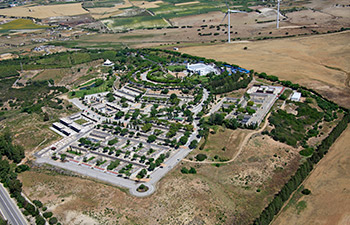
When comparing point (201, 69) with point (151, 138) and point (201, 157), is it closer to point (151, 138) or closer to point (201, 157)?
point (151, 138)

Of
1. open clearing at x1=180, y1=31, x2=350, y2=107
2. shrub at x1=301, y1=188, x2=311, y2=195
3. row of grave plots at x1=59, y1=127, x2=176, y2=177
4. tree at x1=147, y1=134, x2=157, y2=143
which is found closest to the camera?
shrub at x1=301, y1=188, x2=311, y2=195

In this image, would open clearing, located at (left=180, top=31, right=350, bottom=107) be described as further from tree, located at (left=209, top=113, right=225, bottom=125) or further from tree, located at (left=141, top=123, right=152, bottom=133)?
tree, located at (left=141, top=123, right=152, bottom=133)

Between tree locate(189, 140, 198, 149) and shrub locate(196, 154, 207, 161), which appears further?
tree locate(189, 140, 198, 149)

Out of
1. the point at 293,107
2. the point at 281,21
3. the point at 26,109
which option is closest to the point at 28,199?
the point at 26,109

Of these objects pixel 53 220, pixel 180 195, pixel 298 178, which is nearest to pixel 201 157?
pixel 180 195

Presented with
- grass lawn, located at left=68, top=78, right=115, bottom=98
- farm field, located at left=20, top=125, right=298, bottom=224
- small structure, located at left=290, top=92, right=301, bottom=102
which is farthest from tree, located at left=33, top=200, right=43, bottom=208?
small structure, located at left=290, top=92, right=301, bottom=102

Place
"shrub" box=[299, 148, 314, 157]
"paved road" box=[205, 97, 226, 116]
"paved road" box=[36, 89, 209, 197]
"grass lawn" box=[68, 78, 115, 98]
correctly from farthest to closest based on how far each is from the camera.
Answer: "grass lawn" box=[68, 78, 115, 98], "paved road" box=[205, 97, 226, 116], "shrub" box=[299, 148, 314, 157], "paved road" box=[36, 89, 209, 197]

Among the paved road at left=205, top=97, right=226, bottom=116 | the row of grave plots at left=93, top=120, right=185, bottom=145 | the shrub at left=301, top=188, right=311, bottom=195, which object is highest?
the row of grave plots at left=93, top=120, right=185, bottom=145

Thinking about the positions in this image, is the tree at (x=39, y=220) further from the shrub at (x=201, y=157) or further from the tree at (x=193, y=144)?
the tree at (x=193, y=144)
